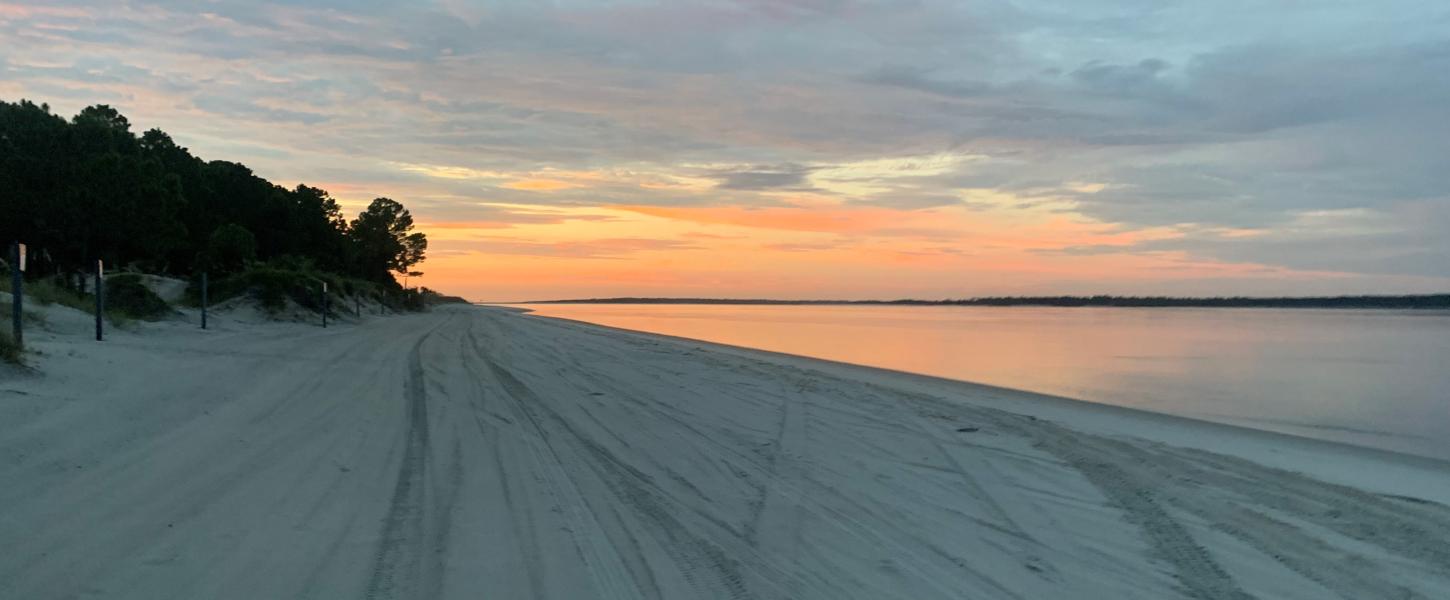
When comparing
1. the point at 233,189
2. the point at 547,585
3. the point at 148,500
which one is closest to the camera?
the point at 547,585

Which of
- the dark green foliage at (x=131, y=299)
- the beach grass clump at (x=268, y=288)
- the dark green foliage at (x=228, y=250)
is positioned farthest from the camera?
the dark green foliage at (x=228, y=250)

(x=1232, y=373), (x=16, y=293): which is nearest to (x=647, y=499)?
(x=16, y=293)

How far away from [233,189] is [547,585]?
4958 cm

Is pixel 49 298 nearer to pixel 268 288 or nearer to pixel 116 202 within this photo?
pixel 268 288

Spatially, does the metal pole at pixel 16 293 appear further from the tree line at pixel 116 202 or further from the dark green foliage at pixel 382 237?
the dark green foliage at pixel 382 237

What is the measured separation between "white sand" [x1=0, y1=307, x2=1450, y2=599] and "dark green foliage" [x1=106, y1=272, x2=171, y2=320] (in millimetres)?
8782

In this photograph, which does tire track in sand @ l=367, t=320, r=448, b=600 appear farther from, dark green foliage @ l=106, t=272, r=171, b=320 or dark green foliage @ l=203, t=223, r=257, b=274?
dark green foliage @ l=203, t=223, r=257, b=274

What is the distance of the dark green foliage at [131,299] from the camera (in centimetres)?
2020

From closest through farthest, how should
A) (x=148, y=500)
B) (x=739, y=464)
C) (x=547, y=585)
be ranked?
(x=547, y=585) < (x=148, y=500) < (x=739, y=464)

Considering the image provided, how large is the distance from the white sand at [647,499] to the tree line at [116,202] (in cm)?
2184

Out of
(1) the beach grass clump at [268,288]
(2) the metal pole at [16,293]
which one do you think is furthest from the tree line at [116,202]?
(2) the metal pole at [16,293]

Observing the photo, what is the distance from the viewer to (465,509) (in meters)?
5.89

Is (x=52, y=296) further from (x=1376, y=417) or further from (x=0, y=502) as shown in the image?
(x=1376, y=417)

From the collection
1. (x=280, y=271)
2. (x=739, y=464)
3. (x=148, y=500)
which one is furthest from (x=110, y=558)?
(x=280, y=271)
